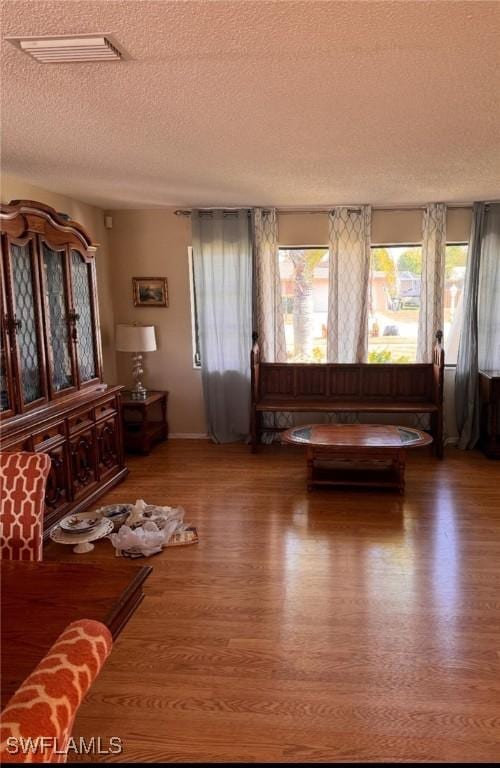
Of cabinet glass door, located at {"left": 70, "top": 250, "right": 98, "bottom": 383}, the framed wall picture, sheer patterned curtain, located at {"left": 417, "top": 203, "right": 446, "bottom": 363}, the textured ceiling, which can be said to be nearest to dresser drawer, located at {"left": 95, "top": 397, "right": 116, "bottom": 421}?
cabinet glass door, located at {"left": 70, "top": 250, "right": 98, "bottom": 383}

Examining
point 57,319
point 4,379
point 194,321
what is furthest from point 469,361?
point 4,379

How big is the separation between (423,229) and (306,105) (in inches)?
125

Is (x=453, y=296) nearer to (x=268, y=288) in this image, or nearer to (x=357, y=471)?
(x=268, y=288)

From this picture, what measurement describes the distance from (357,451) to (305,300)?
2.03 m

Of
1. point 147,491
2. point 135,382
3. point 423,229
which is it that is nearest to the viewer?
point 147,491

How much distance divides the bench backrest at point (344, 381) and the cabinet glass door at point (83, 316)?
1.68 m

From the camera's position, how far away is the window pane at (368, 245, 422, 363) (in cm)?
531

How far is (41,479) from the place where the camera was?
183 cm

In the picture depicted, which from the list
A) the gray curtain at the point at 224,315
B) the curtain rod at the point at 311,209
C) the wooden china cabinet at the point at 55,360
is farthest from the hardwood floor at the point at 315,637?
the curtain rod at the point at 311,209

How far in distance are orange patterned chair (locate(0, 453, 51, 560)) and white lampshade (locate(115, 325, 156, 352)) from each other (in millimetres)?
3435

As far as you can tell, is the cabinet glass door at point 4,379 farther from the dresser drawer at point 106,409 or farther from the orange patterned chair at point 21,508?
the orange patterned chair at point 21,508

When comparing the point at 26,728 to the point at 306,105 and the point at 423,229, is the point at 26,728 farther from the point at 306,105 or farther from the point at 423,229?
the point at 423,229

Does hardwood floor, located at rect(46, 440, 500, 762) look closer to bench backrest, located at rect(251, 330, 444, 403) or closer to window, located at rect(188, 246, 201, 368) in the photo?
bench backrest, located at rect(251, 330, 444, 403)

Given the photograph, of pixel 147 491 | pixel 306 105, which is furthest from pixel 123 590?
pixel 147 491
